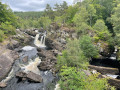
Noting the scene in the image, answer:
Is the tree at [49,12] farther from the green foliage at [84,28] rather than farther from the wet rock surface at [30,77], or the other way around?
the wet rock surface at [30,77]

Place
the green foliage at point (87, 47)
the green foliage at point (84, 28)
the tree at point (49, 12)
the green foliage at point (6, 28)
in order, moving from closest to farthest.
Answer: the green foliage at point (87, 47) → the green foliage at point (84, 28) → the green foliage at point (6, 28) → the tree at point (49, 12)

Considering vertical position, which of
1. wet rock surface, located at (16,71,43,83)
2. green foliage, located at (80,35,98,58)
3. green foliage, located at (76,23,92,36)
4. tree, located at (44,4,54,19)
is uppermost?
tree, located at (44,4,54,19)

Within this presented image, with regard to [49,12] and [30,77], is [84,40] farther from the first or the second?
[49,12]

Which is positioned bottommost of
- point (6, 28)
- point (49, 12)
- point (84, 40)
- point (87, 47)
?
point (87, 47)

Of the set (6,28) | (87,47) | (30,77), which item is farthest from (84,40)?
(6,28)

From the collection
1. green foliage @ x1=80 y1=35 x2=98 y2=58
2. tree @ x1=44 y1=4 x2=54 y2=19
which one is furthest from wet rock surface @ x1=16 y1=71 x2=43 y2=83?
tree @ x1=44 y1=4 x2=54 y2=19

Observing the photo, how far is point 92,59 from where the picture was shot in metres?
27.0

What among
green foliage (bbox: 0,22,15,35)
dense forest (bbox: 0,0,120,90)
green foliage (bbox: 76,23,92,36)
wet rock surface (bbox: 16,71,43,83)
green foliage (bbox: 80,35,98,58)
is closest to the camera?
dense forest (bbox: 0,0,120,90)

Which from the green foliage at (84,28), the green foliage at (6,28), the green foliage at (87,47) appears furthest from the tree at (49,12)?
the green foliage at (87,47)

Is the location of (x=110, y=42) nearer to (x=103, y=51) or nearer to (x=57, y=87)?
(x=103, y=51)

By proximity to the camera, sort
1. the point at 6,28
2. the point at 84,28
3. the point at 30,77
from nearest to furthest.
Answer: the point at 30,77
the point at 84,28
the point at 6,28

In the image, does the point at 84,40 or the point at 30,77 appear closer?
the point at 30,77

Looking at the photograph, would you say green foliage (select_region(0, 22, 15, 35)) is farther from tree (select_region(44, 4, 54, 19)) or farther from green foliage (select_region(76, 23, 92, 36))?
tree (select_region(44, 4, 54, 19))

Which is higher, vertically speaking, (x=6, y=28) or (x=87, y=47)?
(x=6, y=28)
